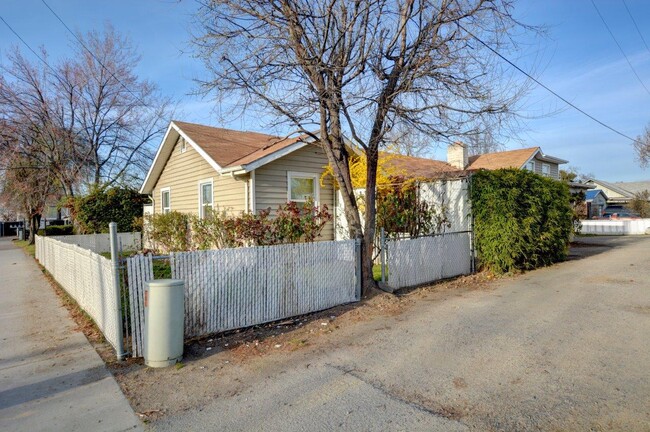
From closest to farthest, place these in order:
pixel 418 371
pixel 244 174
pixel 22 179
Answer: pixel 418 371, pixel 244 174, pixel 22 179

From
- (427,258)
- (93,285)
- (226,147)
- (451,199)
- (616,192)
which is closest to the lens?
(93,285)

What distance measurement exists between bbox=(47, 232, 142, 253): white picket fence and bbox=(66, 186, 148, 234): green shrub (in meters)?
0.62

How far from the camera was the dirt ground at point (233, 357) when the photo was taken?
4.01 m

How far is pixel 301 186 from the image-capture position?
39.6 ft

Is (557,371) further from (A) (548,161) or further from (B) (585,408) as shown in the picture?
(A) (548,161)

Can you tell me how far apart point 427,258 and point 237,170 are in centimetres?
521

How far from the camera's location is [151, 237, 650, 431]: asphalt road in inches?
134

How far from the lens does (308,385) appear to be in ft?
13.6

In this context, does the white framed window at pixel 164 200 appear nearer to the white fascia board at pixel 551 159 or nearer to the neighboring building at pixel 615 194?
the white fascia board at pixel 551 159

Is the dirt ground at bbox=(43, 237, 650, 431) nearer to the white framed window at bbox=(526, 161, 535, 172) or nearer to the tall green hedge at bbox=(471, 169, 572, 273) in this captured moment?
the tall green hedge at bbox=(471, 169, 572, 273)

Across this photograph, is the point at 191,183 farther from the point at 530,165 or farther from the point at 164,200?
the point at 530,165

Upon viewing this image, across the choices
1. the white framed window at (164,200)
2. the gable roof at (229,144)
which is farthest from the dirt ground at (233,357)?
the white framed window at (164,200)

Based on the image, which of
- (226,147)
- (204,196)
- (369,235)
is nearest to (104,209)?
(204,196)

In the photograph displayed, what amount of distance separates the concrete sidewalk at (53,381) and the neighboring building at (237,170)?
5.11 m
